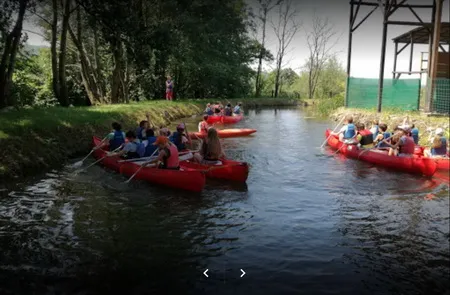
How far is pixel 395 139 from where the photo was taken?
11.9 m

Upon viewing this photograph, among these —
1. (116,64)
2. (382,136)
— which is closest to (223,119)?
(116,64)

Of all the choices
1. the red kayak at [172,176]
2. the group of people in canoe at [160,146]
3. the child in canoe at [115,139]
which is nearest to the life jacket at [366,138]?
the group of people in canoe at [160,146]

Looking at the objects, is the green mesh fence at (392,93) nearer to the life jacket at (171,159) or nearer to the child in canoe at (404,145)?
the child in canoe at (404,145)

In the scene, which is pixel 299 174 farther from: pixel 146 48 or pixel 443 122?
pixel 146 48

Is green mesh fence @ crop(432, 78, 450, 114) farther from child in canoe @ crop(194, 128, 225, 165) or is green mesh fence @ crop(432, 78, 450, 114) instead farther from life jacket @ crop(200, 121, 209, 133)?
child in canoe @ crop(194, 128, 225, 165)

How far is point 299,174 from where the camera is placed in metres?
11.0

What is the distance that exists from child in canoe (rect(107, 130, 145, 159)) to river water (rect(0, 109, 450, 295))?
0.66 m

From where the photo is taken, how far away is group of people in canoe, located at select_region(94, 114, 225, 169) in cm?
929

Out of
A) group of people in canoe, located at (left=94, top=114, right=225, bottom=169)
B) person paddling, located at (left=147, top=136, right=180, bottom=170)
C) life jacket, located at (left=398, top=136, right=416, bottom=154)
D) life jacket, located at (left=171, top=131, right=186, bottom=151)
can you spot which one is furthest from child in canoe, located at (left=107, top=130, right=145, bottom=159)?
life jacket, located at (left=398, top=136, right=416, bottom=154)

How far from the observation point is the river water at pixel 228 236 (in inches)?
198

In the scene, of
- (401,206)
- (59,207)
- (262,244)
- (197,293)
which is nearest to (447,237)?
(401,206)

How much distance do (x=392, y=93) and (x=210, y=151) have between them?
12968 millimetres

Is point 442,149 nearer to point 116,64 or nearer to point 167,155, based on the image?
point 167,155

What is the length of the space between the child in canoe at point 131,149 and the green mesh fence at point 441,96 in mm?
11260
